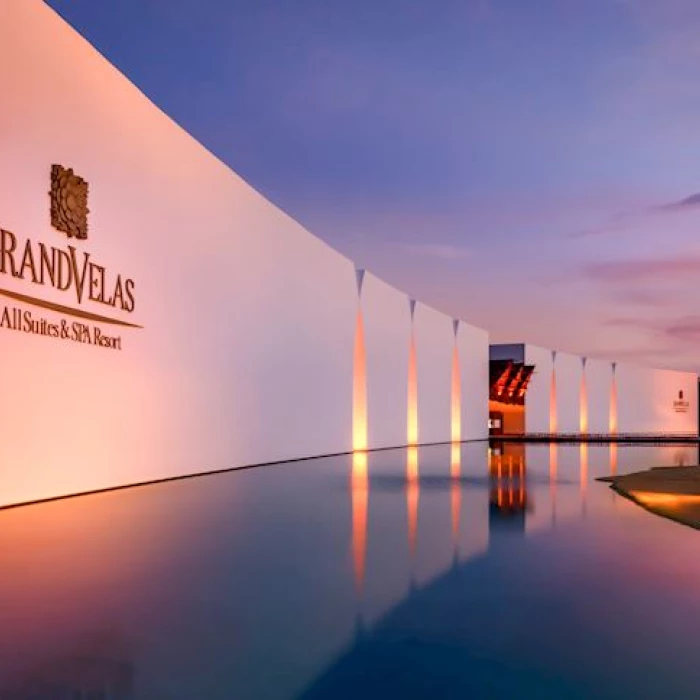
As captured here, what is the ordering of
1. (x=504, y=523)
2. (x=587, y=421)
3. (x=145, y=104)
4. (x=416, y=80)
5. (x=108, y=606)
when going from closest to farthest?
(x=108, y=606), (x=504, y=523), (x=145, y=104), (x=416, y=80), (x=587, y=421)

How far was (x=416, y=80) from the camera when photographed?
1470cm

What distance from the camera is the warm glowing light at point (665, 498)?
292 inches

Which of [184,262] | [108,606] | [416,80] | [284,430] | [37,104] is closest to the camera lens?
[108,606]

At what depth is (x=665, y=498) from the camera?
790 cm

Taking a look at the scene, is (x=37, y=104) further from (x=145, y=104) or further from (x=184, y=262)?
Result: (x=184, y=262)

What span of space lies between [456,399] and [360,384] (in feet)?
30.1

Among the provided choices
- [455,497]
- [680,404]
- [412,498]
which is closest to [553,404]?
[680,404]

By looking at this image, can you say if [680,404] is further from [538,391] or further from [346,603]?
[346,603]

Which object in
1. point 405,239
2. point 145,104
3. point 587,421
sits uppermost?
point 405,239

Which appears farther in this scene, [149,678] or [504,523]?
[504,523]

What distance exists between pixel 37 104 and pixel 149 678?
6.18m

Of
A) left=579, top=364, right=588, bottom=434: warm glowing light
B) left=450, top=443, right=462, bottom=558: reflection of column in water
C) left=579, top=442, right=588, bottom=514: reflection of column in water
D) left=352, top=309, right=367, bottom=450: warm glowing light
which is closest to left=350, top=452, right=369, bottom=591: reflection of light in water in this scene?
left=450, top=443, right=462, bottom=558: reflection of column in water

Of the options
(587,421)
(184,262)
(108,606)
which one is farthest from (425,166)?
(587,421)

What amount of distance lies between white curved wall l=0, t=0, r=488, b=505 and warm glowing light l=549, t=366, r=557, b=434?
21.2 metres
